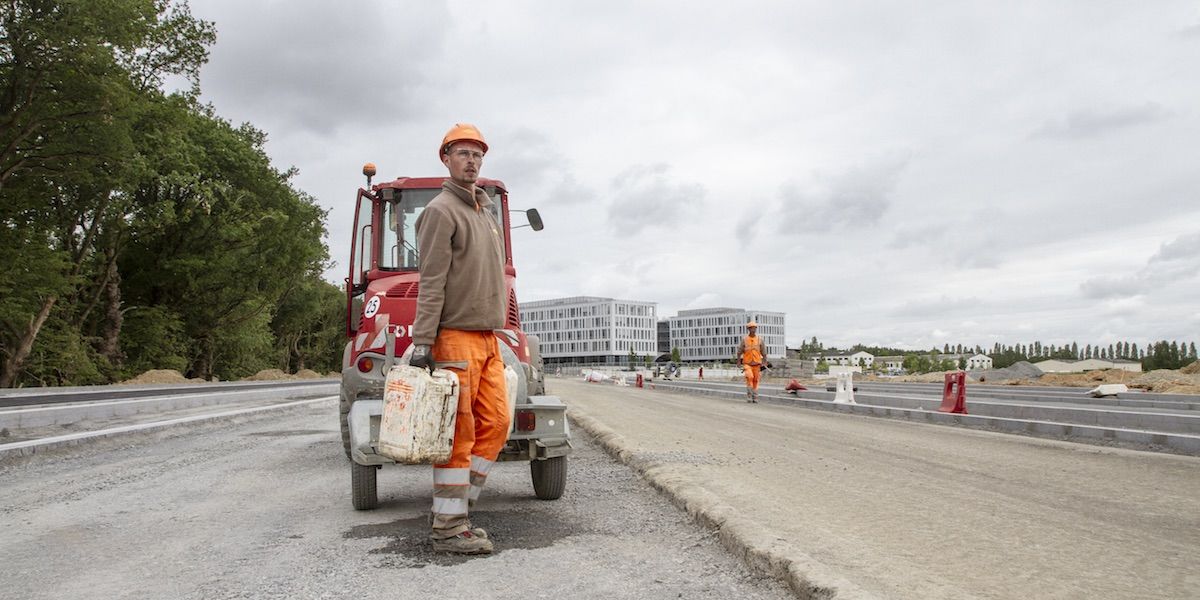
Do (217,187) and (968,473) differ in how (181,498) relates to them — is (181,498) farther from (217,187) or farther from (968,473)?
(217,187)

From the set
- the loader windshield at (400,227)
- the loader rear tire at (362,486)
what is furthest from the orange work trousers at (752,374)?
the loader rear tire at (362,486)

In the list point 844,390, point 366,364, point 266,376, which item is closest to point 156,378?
point 266,376

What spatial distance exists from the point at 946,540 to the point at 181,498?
557 cm

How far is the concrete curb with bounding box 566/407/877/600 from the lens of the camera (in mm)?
3253

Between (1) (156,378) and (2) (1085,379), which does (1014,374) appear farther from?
(1) (156,378)

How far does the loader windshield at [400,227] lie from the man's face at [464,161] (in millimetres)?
3020

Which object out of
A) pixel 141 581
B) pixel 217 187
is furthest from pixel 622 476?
pixel 217 187

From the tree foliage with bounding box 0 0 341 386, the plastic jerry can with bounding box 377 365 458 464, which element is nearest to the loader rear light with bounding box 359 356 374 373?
the plastic jerry can with bounding box 377 365 458 464

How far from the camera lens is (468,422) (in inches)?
177

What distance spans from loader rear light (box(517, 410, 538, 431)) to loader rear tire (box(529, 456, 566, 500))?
54 centimetres

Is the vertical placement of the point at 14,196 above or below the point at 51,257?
above

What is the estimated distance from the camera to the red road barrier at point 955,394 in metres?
14.9

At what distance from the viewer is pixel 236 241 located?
130ft

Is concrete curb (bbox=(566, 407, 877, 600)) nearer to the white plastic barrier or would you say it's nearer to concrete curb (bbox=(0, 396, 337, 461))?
concrete curb (bbox=(0, 396, 337, 461))
